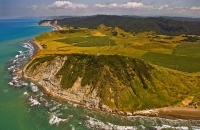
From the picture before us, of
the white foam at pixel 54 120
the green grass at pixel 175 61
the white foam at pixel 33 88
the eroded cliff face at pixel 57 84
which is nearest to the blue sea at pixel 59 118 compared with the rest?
the white foam at pixel 54 120

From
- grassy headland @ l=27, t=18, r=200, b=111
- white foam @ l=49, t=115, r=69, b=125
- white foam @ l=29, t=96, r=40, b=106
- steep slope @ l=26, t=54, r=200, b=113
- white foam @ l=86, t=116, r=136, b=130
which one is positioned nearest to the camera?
white foam @ l=86, t=116, r=136, b=130

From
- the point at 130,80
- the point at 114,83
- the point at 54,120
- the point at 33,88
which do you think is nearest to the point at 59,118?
the point at 54,120

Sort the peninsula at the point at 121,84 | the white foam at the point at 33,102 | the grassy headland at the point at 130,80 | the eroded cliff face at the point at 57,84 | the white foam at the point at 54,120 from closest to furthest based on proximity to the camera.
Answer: the white foam at the point at 54,120
the peninsula at the point at 121,84
the grassy headland at the point at 130,80
the white foam at the point at 33,102
the eroded cliff face at the point at 57,84

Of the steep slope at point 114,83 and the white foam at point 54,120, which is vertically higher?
the steep slope at point 114,83

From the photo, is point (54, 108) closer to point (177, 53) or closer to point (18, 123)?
point (18, 123)

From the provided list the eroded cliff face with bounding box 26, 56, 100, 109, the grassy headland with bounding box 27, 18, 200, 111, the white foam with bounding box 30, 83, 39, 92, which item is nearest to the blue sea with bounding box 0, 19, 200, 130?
the eroded cliff face with bounding box 26, 56, 100, 109

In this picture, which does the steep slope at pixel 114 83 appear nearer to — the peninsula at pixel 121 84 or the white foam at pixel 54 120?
the peninsula at pixel 121 84

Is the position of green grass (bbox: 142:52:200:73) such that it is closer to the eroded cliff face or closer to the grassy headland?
the grassy headland
